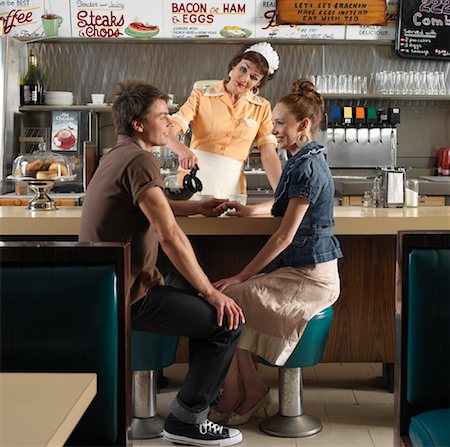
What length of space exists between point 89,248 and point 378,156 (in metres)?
5.14

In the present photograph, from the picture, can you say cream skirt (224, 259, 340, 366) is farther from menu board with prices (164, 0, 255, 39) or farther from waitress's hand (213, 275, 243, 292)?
menu board with prices (164, 0, 255, 39)

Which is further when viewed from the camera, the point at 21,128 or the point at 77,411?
the point at 21,128

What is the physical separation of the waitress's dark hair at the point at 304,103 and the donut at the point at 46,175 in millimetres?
1232

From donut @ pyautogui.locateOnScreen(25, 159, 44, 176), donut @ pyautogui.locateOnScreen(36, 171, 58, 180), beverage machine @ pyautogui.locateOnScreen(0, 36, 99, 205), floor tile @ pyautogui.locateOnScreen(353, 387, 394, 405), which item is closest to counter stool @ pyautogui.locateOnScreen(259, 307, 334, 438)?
floor tile @ pyautogui.locateOnScreen(353, 387, 394, 405)

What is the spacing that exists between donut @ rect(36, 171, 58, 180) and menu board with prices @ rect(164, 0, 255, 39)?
3.29 meters

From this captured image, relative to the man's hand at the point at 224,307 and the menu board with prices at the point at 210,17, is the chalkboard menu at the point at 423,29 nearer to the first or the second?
the menu board with prices at the point at 210,17

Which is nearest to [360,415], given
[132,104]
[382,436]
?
[382,436]

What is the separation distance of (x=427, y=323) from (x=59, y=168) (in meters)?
2.28

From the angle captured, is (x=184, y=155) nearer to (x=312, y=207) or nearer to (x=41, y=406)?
(x=312, y=207)

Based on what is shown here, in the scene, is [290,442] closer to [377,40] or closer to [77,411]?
[77,411]

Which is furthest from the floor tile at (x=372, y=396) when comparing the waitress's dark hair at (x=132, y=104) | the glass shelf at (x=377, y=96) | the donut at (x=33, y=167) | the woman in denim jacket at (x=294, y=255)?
the glass shelf at (x=377, y=96)

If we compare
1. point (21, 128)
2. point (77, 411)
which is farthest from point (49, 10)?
point (77, 411)

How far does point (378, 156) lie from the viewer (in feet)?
22.9

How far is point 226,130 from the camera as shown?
180 inches
